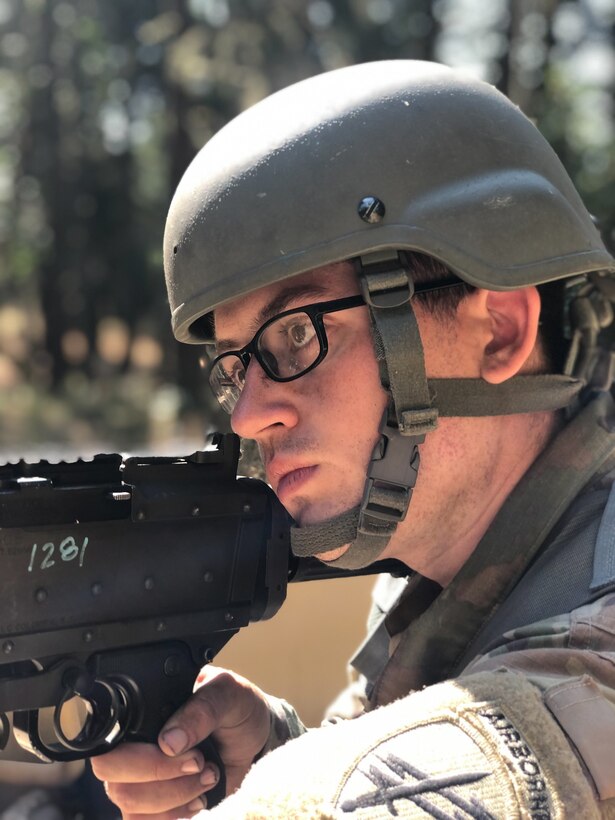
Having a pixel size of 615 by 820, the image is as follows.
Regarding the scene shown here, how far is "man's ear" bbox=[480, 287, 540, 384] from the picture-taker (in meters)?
2.20

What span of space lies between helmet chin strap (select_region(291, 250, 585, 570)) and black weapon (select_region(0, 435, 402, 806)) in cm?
33

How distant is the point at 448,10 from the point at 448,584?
18595mm

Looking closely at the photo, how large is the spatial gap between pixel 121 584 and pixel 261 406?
0.52 m

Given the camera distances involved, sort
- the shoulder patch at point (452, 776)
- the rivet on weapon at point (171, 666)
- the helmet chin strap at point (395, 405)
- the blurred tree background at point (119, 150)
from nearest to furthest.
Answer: the shoulder patch at point (452, 776) < the helmet chin strap at point (395, 405) < the rivet on weapon at point (171, 666) < the blurred tree background at point (119, 150)

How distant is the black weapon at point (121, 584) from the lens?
7.20ft

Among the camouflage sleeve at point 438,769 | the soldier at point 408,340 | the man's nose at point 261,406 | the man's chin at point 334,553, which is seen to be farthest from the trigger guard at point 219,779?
the camouflage sleeve at point 438,769

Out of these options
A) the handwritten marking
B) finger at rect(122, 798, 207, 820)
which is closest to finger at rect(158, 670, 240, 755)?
finger at rect(122, 798, 207, 820)

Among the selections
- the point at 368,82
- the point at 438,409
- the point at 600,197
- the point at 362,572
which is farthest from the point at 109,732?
the point at 600,197

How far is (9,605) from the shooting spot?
2174 millimetres

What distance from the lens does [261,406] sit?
216 cm

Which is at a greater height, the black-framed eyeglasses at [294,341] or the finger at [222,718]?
the black-framed eyeglasses at [294,341]

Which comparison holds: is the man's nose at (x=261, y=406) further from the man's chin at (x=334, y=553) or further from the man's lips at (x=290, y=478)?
the man's chin at (x=334, y=553)

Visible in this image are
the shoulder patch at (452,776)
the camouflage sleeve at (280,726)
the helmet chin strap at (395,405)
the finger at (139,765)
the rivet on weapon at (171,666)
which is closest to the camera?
the shoulder patch at (452,776)

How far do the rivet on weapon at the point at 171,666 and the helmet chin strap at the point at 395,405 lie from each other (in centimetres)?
47
